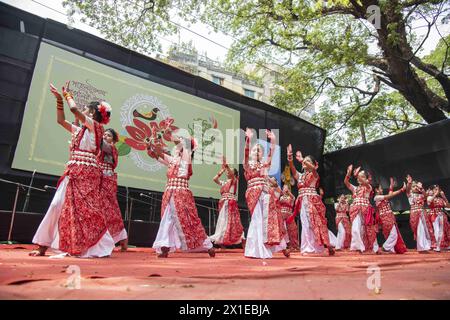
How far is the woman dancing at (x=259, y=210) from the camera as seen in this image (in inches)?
165

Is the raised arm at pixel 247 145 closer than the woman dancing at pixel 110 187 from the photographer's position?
Yes

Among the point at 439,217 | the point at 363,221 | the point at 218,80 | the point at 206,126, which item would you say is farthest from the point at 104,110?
the point at 218,80

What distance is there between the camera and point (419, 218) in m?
8.45

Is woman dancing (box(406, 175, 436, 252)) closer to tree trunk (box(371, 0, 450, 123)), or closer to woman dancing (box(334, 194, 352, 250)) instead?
woman dancing (box(334, 194, 352, 250))

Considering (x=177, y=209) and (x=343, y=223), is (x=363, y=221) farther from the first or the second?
(x=177, y=209)

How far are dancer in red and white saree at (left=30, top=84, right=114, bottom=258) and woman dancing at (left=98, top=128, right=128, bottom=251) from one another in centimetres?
112

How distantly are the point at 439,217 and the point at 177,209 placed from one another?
7.28 metres

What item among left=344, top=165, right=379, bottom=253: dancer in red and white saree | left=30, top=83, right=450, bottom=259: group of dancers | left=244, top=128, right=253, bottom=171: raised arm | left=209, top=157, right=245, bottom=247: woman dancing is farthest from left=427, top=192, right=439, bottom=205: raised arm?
left=244, top=128, right=253, bottom=171: raised arm

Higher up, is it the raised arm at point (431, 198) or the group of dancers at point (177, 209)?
the raised arm at point (431, 198)

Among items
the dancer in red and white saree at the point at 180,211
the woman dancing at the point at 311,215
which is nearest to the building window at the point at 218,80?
the woman dancing at the point at 311,215

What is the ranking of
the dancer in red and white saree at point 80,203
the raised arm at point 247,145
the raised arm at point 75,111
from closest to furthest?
1. the raised arm at point 75,111
2. the dancer in red and white saree at point 80,203
3. the raised arm at point 247,145

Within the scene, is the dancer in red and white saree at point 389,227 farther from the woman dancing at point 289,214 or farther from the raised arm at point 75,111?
the raised arm at point 75,111

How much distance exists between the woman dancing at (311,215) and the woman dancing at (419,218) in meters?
3.76

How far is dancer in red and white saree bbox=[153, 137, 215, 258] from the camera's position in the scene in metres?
4.45
